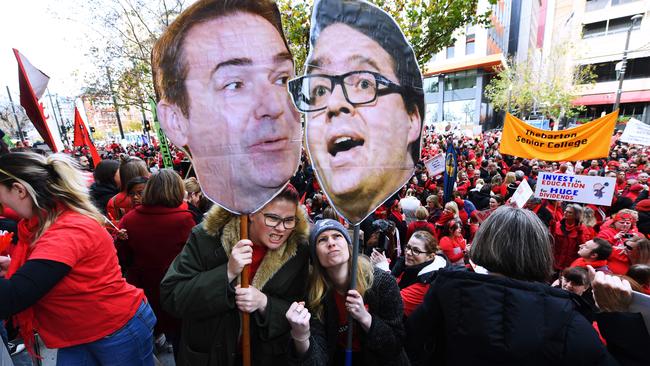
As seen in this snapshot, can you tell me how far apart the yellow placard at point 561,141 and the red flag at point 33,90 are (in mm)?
8229

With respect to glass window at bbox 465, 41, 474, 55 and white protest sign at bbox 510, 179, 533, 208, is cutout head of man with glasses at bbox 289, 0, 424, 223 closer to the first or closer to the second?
white protest sign at bbox 510, 179, 533, 208

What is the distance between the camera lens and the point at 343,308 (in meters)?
1.92

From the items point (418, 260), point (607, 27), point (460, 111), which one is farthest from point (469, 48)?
point (418, 260)

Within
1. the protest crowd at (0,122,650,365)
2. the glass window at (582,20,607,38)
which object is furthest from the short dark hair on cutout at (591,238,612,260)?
the glass window at (582,20,607,38)

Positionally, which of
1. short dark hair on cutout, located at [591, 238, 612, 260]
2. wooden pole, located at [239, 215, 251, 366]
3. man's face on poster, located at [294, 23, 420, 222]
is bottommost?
short dark hair on cutout, located at [591, 238, 612, 260]

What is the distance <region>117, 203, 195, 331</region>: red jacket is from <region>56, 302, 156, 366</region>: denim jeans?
65 centimetres

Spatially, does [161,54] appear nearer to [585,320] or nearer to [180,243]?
[180,243]

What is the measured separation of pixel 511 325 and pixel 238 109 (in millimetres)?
1538

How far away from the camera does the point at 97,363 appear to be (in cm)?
192

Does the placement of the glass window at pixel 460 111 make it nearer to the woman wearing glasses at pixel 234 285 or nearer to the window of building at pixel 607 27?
the window of building at pixel 607 27

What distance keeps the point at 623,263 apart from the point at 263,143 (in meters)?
4.04

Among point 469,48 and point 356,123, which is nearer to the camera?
point 356,123

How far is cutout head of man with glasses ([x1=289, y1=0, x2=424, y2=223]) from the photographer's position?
169cm

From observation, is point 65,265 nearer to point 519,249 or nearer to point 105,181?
point 519,249
